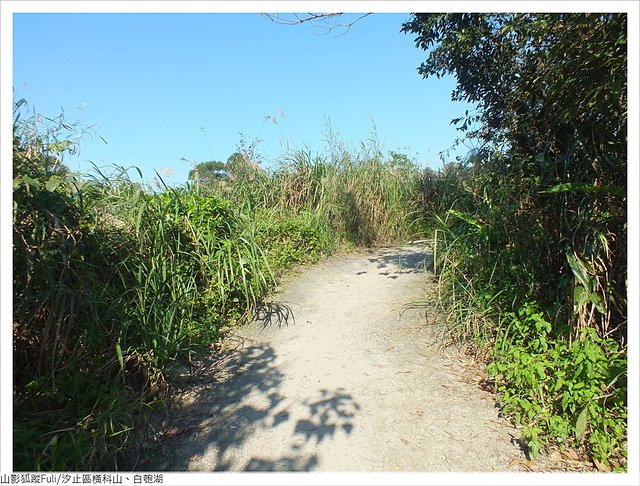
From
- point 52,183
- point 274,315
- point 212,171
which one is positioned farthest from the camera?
point 212,171

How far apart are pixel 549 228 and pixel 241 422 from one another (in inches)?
110

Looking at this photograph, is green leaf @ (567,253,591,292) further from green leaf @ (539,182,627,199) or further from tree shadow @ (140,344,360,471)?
tree shadow @ (140,344,360,471)

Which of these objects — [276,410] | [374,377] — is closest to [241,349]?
[276,410]

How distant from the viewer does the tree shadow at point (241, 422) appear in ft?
8.46

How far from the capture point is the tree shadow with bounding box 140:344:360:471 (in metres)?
2.58

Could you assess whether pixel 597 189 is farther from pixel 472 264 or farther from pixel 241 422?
pixel 241 422

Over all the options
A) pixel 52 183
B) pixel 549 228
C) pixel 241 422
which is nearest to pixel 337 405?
pixel 241 422

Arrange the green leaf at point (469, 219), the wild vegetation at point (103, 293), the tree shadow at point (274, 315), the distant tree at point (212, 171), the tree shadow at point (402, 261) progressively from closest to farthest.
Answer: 1. the wild vegetation at point (103, 293)
2. the green leaf at point (469, 219)
3. the tree shadow at point (274, 315)
4. the tree shadow at point (402, 261)
5. the distant tree at point (212, 171)

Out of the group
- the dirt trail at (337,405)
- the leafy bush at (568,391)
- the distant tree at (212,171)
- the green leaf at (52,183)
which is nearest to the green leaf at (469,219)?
the dirt trail at (337,405)

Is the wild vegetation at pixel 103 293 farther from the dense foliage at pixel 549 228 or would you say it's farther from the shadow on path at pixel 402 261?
the dense foliage at pixel 549 228

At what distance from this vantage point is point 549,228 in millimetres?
3504

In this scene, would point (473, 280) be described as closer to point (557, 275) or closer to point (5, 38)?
point (557, 275)

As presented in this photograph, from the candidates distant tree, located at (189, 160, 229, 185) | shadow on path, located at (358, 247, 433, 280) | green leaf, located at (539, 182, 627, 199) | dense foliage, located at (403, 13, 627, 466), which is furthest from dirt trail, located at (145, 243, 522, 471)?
distant tree, located at (189, 160, 229, 185)

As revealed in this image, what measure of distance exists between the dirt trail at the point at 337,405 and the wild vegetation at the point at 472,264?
0.26 metres
